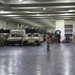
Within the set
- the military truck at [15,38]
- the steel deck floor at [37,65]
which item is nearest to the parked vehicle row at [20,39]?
the military truck at [15,38]

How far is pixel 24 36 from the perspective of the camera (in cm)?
3102

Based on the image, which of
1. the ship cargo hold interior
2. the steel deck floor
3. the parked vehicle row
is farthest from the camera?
the parked vehicle row

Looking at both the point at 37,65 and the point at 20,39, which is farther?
the point at 20,39

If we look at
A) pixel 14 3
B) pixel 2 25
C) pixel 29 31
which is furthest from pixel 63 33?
pixel 14 3

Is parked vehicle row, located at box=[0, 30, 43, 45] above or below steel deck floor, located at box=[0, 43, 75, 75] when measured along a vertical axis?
above

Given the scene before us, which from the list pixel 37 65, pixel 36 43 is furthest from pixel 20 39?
pixel 37 65

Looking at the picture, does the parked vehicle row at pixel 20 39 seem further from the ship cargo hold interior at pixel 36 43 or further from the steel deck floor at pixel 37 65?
the steel deck floor at pixel 37 65

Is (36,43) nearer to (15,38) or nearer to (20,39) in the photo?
(20,39)

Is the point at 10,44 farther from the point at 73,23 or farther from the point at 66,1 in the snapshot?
the point at 73,23

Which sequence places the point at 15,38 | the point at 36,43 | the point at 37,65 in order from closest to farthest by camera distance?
the point at 37,65, the point at 15,38, the point at 36,43

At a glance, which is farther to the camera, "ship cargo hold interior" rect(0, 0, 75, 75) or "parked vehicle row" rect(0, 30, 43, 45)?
"parked vehicle row" rect(0, 30, 43, 45)

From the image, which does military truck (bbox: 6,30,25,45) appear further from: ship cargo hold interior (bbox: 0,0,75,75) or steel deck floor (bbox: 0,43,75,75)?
steel deck floor (bbox: 0,43,75,75)

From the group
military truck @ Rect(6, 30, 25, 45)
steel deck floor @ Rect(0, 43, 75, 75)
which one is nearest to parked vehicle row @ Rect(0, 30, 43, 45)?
military truck @ Rect(6, 30, 25, 45)

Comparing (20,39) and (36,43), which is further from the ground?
(20,39)
